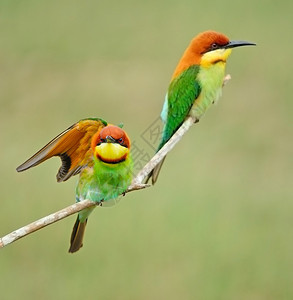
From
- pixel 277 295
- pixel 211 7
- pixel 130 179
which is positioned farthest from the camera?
pixel 211 7

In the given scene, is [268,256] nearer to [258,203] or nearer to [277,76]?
[258,203]

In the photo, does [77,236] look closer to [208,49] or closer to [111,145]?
[111,145]

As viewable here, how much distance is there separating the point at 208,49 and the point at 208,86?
181 mm

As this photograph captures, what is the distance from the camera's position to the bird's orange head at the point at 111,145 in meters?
1.94

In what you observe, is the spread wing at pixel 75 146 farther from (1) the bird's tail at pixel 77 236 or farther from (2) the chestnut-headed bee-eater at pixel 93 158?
(1) the bird's tail at pixel 77 236

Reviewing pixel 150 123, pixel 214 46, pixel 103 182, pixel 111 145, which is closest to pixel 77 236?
pixel 103 182

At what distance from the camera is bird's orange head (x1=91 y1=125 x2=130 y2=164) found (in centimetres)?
194

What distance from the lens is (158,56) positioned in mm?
5738

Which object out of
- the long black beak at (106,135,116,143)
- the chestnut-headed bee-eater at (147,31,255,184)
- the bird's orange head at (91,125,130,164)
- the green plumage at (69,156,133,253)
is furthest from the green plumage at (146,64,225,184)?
the long black beak at (106,135,116,143)

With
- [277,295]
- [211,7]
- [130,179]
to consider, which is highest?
[130,179]

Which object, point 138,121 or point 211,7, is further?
point 211,7

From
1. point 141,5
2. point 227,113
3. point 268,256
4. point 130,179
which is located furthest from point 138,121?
point 130,179

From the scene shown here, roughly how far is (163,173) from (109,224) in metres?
0.52

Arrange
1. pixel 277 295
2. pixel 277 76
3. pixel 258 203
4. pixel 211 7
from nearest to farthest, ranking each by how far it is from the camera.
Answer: pixel 277 295
pixel 258 203
pixel 277 76
pixel 211 7
